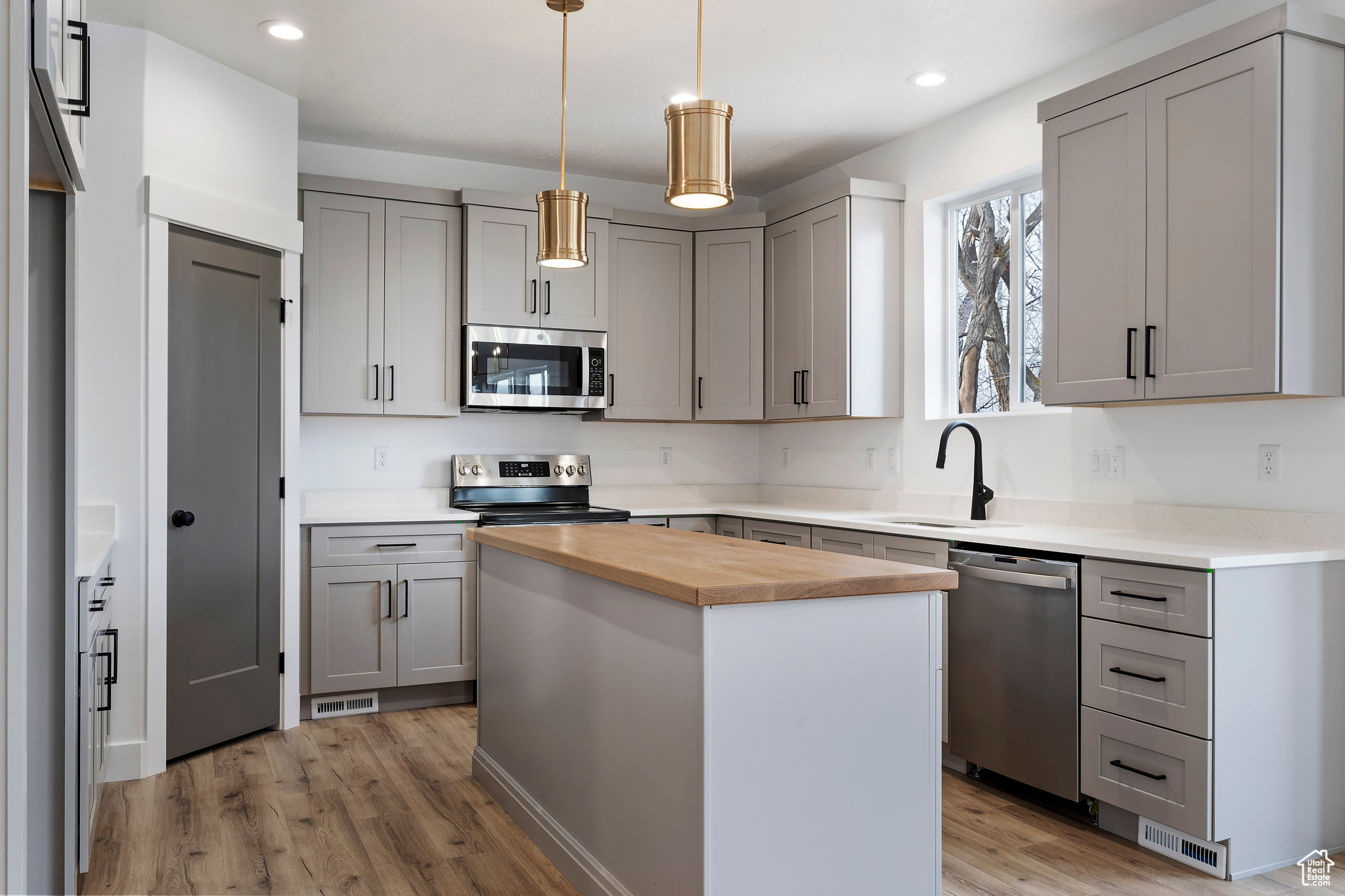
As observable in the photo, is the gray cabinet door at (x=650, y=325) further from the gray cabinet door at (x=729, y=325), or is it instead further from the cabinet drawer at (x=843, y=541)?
the cabinet drawer at (x=843, y=541)

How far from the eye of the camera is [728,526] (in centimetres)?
470

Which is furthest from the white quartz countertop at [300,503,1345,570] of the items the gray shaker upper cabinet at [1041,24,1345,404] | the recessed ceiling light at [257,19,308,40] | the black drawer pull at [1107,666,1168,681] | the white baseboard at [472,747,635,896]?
the recessed ceiling light at [257,19,308,40]

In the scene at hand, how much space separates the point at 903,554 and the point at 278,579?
246cm

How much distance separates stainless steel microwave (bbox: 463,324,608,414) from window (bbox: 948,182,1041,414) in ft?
5.78

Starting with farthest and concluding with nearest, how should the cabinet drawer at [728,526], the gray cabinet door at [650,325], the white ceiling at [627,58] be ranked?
the gray cabinet door at [650,325] → the cabinet drawer at [728,526] → the white ceiling at [627,58]

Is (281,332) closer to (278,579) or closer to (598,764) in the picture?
(278,579)

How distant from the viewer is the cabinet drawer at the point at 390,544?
400 centimetres

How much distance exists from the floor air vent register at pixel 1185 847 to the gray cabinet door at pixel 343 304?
3431 millimetres

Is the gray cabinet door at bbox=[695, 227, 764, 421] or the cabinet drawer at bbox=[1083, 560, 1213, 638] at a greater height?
the gray cabinet door at bbox=[695, 227, 764, 421]

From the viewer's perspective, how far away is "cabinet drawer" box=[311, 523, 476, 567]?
13.1 ft

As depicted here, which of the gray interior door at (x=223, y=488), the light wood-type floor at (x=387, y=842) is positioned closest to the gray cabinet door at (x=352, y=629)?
the gray interior door at (x=223, y=488)

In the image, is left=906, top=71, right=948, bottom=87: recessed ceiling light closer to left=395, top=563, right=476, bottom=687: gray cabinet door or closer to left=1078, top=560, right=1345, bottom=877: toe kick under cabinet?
left=1078, top=560, right=1345, bottom=877: toe kick under cabinet

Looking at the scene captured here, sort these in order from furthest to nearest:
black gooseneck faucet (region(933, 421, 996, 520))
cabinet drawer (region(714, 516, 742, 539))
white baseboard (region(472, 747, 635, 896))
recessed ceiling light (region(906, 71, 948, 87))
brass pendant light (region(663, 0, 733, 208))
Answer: cabinet drawer (region(714, 516, 742, 539)), black gooseneck faucet (region(933, 421, 996, 520)), recessed ceiling light (region(906, 71, 948, 87)), white baseboard (region(472, 747, 635, 896)), brass pendant light (region(663, 0, 733, 208))

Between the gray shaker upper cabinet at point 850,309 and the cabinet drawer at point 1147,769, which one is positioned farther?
the gray shaker upper cabinet at point 850,309
